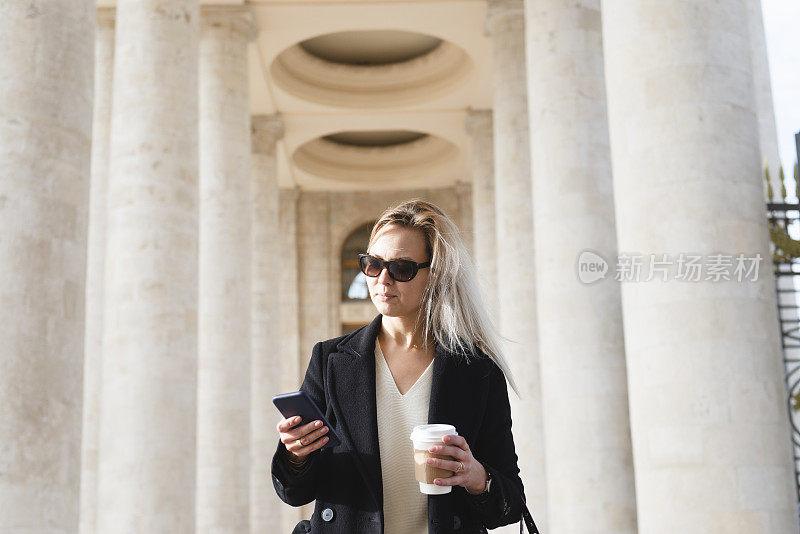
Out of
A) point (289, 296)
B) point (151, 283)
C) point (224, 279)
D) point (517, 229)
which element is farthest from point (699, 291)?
point (289, 296)

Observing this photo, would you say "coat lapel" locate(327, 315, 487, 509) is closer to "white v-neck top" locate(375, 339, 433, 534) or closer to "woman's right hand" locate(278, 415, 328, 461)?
"white v-neck top" locate(375, 339, 433, 534)

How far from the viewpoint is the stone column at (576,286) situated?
11406mm

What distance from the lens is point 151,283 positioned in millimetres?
12641

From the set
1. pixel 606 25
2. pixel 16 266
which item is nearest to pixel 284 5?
pixel 606 25

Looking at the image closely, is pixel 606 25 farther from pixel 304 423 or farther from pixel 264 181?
pixel 264 181

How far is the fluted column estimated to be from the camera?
56.2ft

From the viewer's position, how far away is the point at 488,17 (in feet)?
62.2

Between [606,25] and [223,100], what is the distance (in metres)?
11.6

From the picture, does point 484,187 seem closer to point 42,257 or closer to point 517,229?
point 517,229

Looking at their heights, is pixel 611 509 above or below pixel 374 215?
below

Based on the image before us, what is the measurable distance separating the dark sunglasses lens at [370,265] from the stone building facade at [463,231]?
61cm

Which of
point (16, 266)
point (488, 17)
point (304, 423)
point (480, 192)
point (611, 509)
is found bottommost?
point (611, 509)

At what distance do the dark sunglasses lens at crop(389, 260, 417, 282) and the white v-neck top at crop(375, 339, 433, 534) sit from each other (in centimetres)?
33

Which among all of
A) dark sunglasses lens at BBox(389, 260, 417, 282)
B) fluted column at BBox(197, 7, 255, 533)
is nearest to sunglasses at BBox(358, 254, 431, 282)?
dark sunglasses lens at BBox(389, 260, 417, 282)
